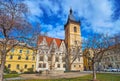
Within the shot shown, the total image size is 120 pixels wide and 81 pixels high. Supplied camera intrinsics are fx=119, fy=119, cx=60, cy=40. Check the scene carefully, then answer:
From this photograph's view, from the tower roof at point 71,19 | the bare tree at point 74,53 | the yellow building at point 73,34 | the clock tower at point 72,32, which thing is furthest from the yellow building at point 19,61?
the tower roof at point 71,19

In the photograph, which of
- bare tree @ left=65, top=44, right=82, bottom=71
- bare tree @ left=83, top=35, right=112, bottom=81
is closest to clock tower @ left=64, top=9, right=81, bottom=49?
bare tree @ left=65, top=44, right=82, bottom=71

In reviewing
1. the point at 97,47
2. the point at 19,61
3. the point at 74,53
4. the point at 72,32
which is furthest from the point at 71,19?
the point at 97,47

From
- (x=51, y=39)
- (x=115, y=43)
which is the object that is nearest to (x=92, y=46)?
(x=115, y=43)

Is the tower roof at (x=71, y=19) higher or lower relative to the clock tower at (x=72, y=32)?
higher

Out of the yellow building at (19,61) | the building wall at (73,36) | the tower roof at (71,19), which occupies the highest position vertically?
the tower roof at (71,19)

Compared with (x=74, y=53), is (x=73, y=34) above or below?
above

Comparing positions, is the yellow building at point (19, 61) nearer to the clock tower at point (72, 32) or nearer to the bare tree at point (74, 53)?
the bare tree at point (74, 53)

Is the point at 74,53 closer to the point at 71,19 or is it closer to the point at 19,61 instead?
the point at 19,61

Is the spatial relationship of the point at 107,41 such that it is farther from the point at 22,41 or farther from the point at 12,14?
the point at 12,14

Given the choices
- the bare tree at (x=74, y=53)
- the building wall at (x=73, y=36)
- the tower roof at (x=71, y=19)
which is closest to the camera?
the bare tree at (x=74, y=53)

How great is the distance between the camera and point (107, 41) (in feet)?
65.2

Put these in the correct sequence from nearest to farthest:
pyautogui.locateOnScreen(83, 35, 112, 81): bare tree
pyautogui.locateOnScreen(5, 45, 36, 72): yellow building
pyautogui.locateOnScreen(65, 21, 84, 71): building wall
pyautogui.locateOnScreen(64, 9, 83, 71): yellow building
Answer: pyautogui.locateOnScreen(83, 35, 112, 81): bare tree → pyautogui.locateOnScreen(5, 45, 36, 72): yellow building → pyautogui.locateOnScreen(65, 21, 84, 71): building wall → pyautogui.locateOnScreen(64, 9, 83, 71): yellow building

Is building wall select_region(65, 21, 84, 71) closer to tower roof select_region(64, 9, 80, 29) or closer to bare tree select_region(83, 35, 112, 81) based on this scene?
tower roof select_region(64, 9, 80, 29)

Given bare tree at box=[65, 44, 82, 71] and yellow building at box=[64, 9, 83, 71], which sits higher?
yellow building at box=[64, 9, 83, 71]
